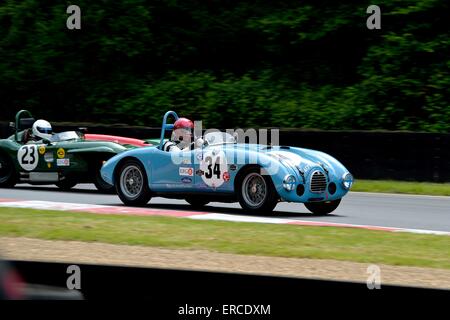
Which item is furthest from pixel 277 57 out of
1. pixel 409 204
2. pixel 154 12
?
pixel 409 204

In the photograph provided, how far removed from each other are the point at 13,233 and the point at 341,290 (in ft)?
21.7

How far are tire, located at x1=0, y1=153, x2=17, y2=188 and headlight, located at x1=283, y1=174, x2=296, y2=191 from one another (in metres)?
7.00

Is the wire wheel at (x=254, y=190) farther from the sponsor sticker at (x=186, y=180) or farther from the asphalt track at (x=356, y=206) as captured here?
the sponsor sticker at (x=186, y=180)

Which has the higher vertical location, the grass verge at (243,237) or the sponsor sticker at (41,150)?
the sponsor sticker at (41,150)

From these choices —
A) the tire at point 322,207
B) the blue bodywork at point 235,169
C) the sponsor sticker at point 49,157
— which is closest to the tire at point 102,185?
the sponsor sticker at point 49,157

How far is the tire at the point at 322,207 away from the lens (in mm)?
14500

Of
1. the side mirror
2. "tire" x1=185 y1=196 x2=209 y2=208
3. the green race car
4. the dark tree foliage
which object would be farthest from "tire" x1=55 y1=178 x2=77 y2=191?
the dark tree foliage

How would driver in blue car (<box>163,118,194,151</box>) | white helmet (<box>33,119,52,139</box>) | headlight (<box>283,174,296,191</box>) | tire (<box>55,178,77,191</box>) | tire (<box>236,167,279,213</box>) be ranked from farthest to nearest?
1. white helmet (<box>33,119,52,139</box>)
2. tire (<box>55,178,77,191</box>)
3. driver in blue car (<box>163,118,194,151</box>)
4. tire (<box>236,167,279,213</box>)
5. headlight (<box>283,174,296,191</box>)

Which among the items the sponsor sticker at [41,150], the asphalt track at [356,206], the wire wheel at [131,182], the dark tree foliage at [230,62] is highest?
the dark tree foliage at [230,62]

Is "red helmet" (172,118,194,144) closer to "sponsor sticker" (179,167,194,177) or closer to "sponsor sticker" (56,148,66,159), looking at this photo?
"sponsor sticker" (179,167,194,177)

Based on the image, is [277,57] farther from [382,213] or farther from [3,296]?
[3,296]

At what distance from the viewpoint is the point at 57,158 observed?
17938 mm

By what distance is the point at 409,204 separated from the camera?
16.2m

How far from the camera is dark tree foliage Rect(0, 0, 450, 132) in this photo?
83.8ft
